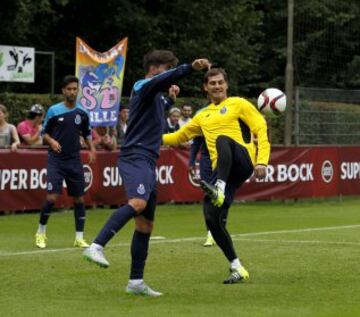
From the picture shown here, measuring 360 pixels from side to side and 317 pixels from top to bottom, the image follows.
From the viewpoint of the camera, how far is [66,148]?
596 inches

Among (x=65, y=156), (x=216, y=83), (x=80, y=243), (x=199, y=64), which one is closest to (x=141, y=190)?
(x=199, y=64)

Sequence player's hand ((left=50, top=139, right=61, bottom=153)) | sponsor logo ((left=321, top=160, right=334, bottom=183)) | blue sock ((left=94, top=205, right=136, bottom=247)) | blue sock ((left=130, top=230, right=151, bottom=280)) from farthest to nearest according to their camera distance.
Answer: sponsor logo ((left=321, top=160, right=334, bottom=183))
player's hand ((left=50, top=139, right=61, bottom=153))
blue sock ((left=130, top=230, right=151, bottom=280))
blue sock ((left=94, top=205, right=136, bottom=247))

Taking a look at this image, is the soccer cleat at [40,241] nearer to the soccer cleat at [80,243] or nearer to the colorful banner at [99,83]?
the soccer cleat at [80,243]

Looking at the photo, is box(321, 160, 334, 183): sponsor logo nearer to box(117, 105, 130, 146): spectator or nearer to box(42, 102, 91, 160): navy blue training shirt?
box(117, 105, 130, 146): spectator

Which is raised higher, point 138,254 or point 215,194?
point 215,194

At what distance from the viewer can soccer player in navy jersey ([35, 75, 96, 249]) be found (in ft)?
49.4

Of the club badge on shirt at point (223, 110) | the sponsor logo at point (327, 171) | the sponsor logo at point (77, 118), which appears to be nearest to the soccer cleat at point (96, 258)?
the club badge on shirt at point (223, 110)

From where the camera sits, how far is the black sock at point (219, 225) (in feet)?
36.6

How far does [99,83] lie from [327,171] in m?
6.87

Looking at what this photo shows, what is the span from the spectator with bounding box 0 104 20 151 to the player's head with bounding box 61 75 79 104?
4.82m

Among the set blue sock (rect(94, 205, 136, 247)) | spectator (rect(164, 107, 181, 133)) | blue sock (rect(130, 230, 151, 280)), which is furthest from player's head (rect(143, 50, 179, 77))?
spectator (rect(164, 107, 181, 133))

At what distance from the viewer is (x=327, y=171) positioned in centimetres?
2581

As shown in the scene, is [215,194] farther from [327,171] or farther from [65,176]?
[327,171]

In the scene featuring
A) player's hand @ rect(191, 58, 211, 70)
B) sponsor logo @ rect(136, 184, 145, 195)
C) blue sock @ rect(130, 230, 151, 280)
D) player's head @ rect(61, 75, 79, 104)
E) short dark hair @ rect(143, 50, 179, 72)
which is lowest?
blue sock @ rect(130, 230, 151, 280)
